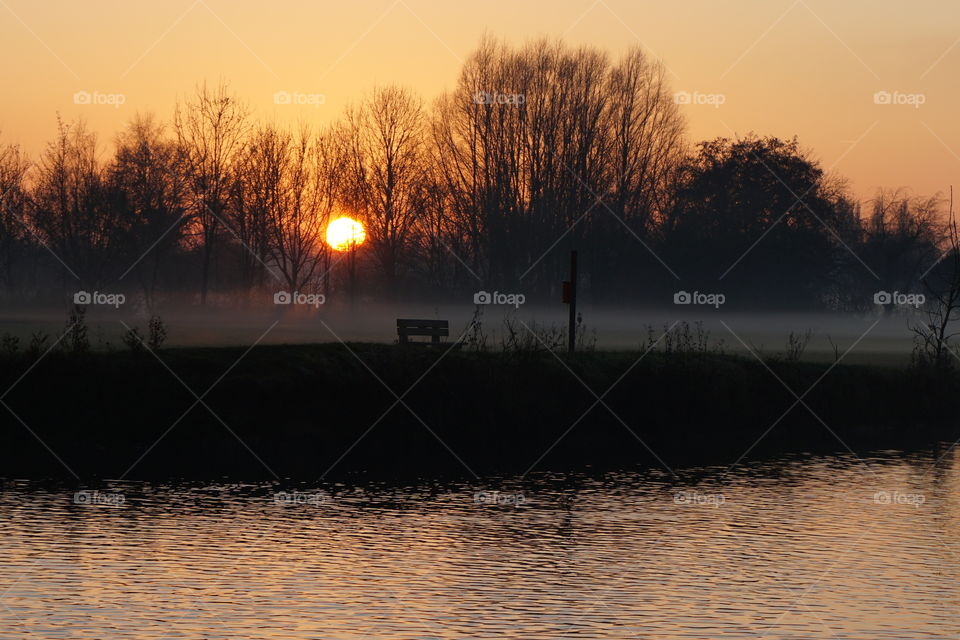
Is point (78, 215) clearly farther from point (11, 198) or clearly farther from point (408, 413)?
point (408, 413)

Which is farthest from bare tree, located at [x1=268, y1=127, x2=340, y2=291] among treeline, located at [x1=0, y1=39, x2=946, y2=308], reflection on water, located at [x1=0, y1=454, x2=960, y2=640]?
reflection on water, located at [x1=0, y1=454, x2=960, y2=640]

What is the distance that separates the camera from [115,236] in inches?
3034

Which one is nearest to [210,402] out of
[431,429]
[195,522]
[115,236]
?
[431,429]
